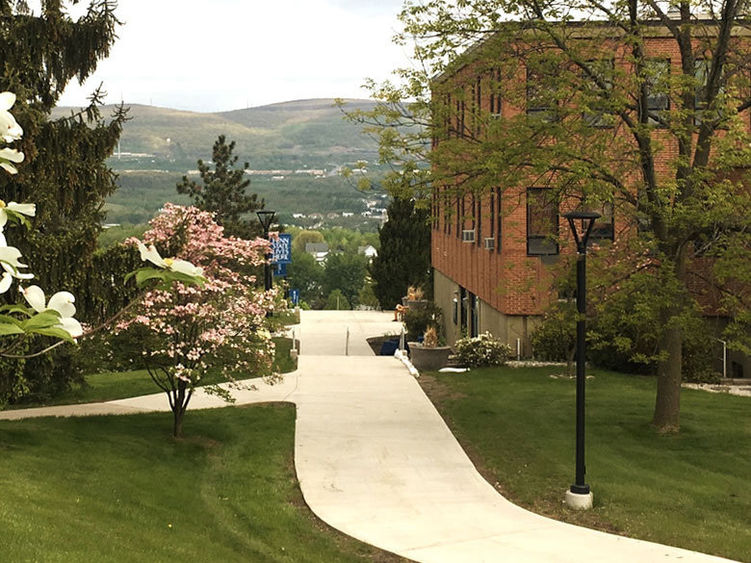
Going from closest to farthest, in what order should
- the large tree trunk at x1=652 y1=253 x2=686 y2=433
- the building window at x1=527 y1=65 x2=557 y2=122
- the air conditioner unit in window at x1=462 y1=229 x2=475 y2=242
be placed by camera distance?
the building window at x1=527 y1=65 x2=557 y2=122
the large tree trunk at x1=652 y1=253 x2=686 y2=433
the air conditioner unit in window at x1=462 y1=229 x2=475 y2=242

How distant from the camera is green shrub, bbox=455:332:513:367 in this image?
2920 cm

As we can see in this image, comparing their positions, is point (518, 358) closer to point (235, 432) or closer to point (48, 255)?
point (235, 432)

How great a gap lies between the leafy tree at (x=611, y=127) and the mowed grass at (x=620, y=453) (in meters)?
1.35

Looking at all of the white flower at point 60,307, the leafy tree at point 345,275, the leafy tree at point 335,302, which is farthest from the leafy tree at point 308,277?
the white flower at point 60,307

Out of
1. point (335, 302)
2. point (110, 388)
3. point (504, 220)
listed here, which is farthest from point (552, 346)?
point (335, 302)

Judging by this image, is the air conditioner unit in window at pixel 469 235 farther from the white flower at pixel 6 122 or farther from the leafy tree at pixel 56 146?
the white flower at pixel 6 122

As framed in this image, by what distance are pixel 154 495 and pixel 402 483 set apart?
13.6 feet

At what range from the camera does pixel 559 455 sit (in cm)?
1780

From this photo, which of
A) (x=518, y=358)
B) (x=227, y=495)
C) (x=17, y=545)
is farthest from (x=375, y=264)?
(x=17, y=545)

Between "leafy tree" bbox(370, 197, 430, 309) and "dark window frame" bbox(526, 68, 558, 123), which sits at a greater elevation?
"dark window frame" bbox(526, 68, 558, 123)

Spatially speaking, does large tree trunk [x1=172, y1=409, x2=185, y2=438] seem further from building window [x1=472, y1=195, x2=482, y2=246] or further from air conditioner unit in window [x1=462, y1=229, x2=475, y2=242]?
air conditioner unit in window [x1=462, y1=229, x2=475, y2=242]

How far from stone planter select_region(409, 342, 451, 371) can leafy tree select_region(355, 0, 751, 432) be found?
374 inches

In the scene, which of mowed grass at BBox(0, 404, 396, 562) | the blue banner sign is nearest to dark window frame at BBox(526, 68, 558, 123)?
mowed grass at BBox(0, 404, 396, 562)

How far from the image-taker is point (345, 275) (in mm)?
170250
